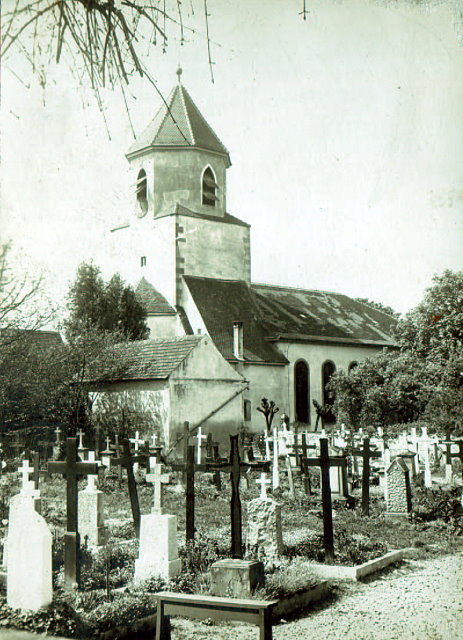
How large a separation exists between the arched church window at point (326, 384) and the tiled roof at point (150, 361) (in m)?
13.3

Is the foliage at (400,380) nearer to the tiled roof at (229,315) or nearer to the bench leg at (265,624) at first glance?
the tiled roof at (229,315)

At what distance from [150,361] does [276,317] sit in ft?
45.1

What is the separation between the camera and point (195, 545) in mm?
8023

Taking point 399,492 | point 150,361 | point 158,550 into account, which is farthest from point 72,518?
point 150,361

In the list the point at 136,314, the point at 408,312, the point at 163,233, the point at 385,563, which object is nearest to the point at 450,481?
the point at 385,563

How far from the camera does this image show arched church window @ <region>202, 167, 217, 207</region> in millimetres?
31859

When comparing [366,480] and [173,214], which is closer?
[366,480]

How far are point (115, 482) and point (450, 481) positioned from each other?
7077mm

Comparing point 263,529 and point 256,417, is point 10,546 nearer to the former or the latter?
point 263,529

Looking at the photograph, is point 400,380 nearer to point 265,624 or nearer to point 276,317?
point 276,317

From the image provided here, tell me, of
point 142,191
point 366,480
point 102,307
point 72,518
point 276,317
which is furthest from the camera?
point 276,317

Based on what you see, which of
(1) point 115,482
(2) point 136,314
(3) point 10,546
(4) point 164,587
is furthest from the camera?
(2) point 136,314

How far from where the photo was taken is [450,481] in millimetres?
14172

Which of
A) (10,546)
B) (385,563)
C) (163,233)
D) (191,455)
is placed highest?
(163,233)
